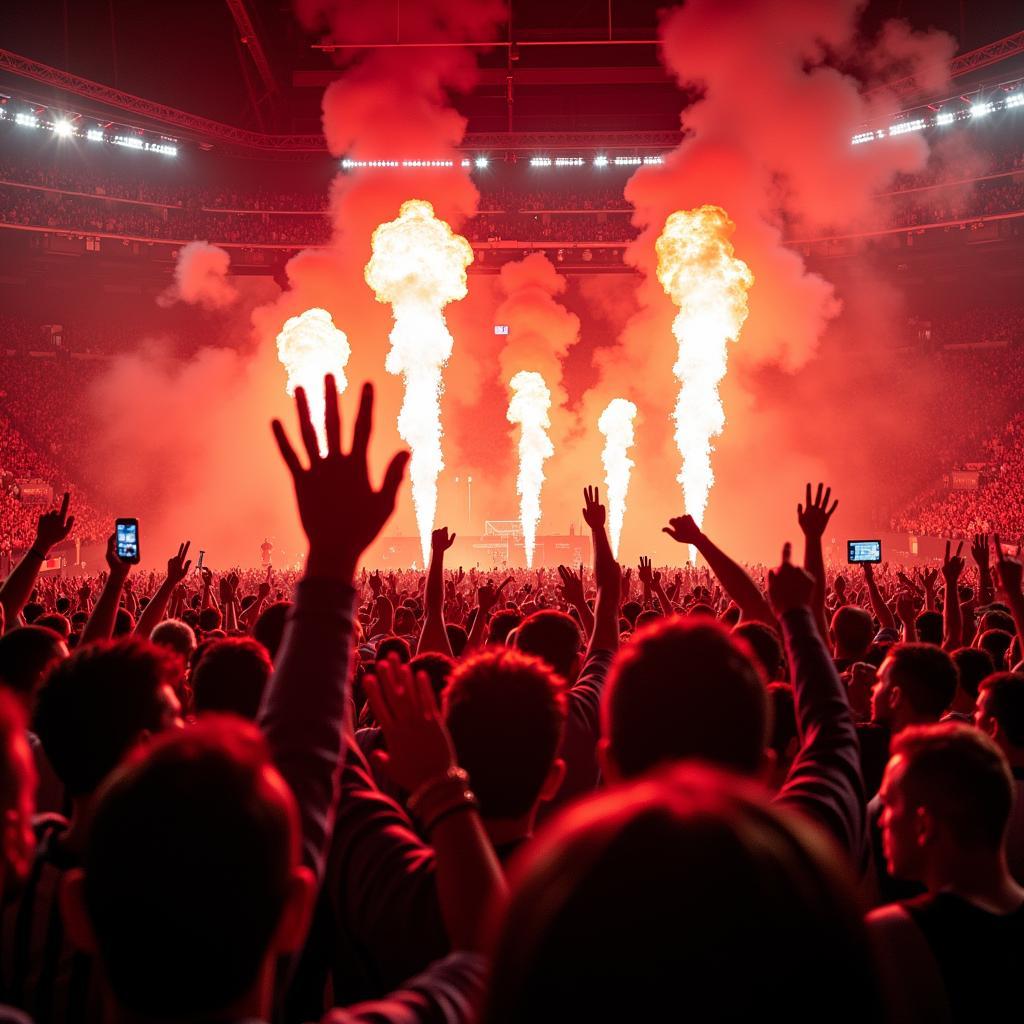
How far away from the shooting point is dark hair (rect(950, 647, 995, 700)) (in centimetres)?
529

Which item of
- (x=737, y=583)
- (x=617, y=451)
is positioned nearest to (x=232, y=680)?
(x=737, y=583)

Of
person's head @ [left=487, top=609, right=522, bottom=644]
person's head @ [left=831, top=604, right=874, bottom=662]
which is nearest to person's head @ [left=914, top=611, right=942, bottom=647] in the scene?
person's head @ [left=831, top=604, right=874, bottom=662]

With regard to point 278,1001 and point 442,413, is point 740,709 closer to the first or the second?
point 278,1001

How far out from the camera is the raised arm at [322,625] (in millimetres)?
2002

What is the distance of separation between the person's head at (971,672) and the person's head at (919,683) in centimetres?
131

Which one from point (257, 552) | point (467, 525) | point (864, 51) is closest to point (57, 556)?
point (257, 552)

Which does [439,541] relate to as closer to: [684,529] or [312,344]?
[684,529]

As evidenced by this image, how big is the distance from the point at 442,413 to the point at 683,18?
18495mm

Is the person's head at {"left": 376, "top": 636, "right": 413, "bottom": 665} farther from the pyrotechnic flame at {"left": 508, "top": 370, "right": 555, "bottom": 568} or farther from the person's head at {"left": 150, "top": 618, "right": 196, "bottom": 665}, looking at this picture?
the pyrotechnic flame at {"left": 508, "top": 370, "right": 555, "bottom": 568}

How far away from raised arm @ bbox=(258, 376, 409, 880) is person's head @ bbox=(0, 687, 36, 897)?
1.61 ft

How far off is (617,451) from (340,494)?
38.4m

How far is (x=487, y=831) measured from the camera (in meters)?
2.35

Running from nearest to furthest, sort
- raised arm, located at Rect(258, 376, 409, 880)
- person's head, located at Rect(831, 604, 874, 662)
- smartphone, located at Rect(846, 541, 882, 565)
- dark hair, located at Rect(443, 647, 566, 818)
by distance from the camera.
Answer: raised arm, located at Rect(258, 376, 409, 880) → dark hair, located at Rect(443, 647, 566, 818) → person's head, located at Rect(831, 604, 874, 662) → smartphone, located at Rect(846, 541, 882, 565)

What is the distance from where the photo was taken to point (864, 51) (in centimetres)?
3909
